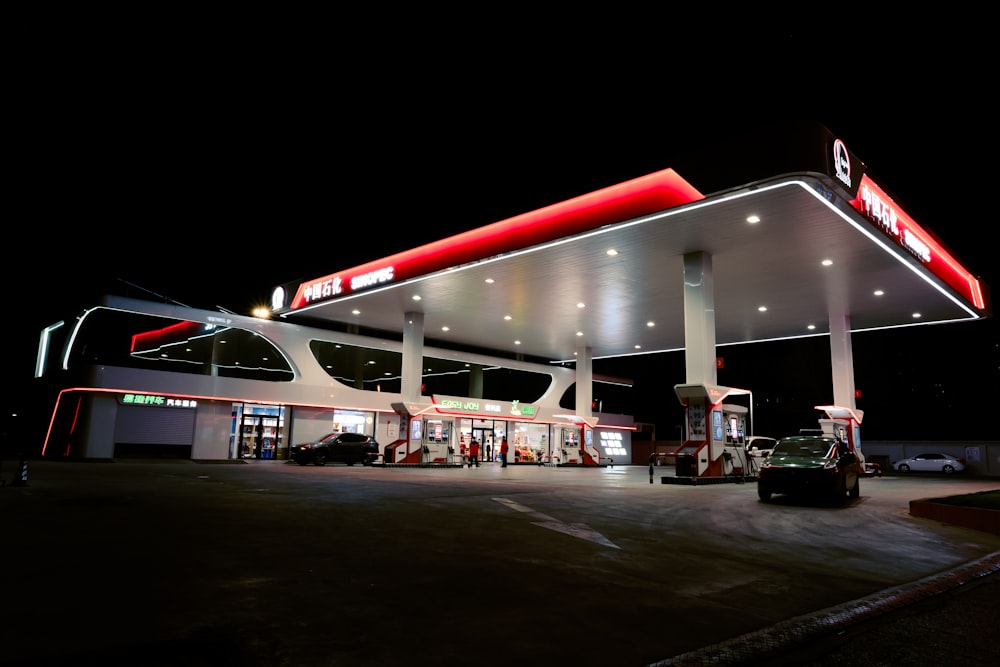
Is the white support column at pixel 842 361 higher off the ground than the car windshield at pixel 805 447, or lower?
higher

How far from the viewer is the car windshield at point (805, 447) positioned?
13.3 meters

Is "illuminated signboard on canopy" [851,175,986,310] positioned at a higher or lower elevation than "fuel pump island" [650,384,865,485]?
higher

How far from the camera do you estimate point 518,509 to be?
33.8 feet

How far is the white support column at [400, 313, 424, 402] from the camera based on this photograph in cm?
2808

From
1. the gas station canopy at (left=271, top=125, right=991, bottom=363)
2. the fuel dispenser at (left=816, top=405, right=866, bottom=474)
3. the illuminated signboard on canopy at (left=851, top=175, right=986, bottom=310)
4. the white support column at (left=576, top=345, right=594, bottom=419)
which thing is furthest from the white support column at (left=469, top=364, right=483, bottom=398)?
the illuminated signboard on canopy at (left=851, top=175, right=986, bottom=310)

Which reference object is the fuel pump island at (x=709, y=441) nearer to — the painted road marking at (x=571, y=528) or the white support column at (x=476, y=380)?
the painted road marking at (x=571, y=528)

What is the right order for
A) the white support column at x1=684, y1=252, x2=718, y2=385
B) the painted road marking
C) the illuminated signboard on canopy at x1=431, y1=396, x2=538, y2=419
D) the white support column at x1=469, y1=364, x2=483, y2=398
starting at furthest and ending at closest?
the white support column at x1=469, y1=364, x2=483, y2=398
the illuminated signboard on canopy at x1=431, y1=396, x2=538, y2=419
the white support column at x1=684, y1=252, x2=718, y2=385
the painted road marking

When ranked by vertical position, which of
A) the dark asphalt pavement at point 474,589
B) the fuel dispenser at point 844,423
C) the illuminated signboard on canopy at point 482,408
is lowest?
the dark asphalt pavement at point 474,589

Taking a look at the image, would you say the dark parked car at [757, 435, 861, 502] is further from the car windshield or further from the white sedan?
the white sedan

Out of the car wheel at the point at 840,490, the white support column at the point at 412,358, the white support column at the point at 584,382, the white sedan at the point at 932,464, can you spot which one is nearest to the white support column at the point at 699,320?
the car wheel at the point at 840,490

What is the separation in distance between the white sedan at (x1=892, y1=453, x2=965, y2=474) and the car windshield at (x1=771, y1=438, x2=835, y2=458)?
28.4 meters

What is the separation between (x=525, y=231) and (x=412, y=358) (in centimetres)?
1163

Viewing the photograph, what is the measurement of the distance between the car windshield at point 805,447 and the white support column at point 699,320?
4483 millimetres

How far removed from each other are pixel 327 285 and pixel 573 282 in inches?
418
